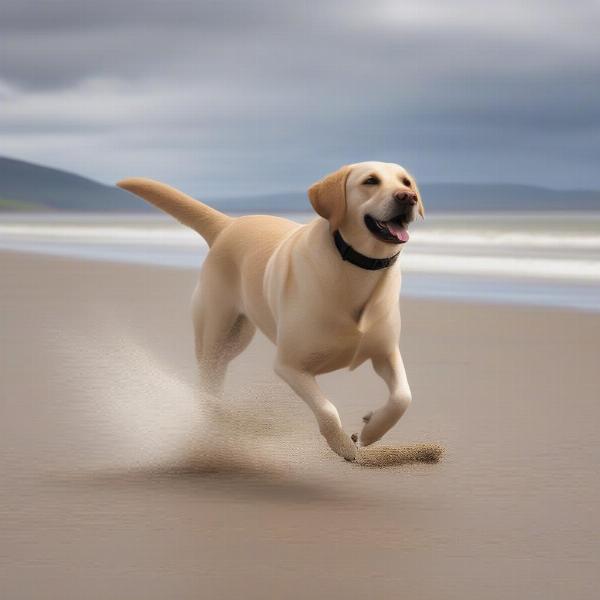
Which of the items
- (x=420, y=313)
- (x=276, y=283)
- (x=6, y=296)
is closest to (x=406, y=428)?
(x=276, y=283)

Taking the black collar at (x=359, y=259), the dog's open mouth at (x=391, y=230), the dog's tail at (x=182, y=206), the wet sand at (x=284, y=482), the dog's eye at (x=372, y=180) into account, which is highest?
the dog's eye at (x=372, y=180)

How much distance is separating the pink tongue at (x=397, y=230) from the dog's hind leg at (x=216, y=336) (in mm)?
1421

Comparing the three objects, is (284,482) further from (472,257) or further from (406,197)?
(472,257)

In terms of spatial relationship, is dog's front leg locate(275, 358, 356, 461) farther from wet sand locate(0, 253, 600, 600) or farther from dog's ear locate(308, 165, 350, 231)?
dog's ear locate(308, 165, 350, 231)

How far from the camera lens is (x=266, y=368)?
7.62m

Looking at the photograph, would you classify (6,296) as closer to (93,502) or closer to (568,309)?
(568,309)

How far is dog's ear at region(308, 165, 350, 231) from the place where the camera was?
4.75 meters

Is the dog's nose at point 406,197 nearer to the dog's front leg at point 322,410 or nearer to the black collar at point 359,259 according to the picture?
the black collar at point 359,259

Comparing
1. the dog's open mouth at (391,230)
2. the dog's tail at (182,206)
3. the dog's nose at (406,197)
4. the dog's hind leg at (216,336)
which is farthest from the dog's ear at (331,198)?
the dog's tail at (182,206)


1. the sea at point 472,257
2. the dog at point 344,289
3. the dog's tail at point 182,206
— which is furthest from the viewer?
the sea at point 472,257

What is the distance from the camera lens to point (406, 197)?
14.9 feet

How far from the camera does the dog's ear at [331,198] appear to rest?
187 inches

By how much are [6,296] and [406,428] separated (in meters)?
7.14

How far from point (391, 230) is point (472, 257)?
14.8 meters
